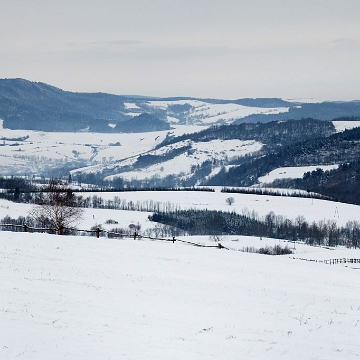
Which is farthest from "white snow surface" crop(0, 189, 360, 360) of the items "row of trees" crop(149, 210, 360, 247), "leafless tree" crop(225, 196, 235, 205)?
"leafless tree" crop(225, 196, 235, 205)

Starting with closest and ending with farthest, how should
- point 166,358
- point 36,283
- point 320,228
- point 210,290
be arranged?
1. point 166,358
2. point 36,283
3. point 210,290
4. point 320,228

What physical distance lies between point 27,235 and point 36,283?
14.2 m

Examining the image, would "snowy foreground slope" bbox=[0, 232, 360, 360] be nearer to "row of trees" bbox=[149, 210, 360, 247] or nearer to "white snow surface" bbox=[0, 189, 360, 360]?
"white snow surface" bbox=[0, 189, 360, 360]

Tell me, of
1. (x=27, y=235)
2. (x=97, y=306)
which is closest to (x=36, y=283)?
(x=97, y=306)

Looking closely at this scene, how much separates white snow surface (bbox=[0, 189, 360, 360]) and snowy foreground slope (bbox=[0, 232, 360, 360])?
0.04 meters

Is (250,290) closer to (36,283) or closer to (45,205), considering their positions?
(36,283)

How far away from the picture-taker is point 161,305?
21688 mm

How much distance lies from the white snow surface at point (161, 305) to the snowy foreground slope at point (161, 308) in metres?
0.04

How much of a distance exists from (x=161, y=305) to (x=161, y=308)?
17.2 inches

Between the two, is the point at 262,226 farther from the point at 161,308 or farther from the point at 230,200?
the point at 161,308

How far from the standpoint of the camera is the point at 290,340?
17922mm

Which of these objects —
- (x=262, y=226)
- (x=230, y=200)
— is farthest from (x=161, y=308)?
(x=230, y=200)

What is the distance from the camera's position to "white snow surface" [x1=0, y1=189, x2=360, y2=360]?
1678 cm

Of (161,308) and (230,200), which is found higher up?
(161,308)
